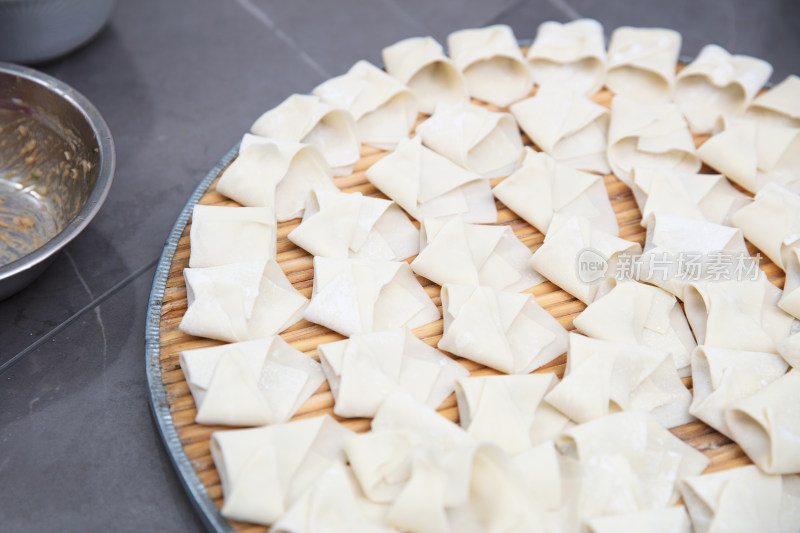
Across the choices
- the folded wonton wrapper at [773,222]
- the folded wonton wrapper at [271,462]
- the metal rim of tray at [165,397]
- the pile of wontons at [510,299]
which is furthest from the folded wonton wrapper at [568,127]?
the folded wonton wrapper at [271,462]

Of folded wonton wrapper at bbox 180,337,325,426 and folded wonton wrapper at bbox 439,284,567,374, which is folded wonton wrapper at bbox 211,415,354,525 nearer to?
folded wonton wrapper at bbox 180,337,325,426

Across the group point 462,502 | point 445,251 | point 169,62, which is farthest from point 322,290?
point 169,62

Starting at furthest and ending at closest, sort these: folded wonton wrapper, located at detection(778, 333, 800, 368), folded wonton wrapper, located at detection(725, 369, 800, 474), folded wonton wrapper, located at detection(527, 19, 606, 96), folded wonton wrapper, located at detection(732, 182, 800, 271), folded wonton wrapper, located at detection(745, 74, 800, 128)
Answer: folded wonton wrapper, located at detection(527, 19, 606, 96), folded wonton wrapper, located at detection(745, 74, 800, 128), folded wonton wrapper, located at detection(732, 182, 800, 271), folded wonton wrapper, located at detection(778, 333, 800, 368), folded wonton wrapper, located at detection(725, 369, 800, 474)

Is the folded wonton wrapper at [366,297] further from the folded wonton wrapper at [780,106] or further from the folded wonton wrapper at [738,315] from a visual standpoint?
the folded wonton wrapper at [780,106]

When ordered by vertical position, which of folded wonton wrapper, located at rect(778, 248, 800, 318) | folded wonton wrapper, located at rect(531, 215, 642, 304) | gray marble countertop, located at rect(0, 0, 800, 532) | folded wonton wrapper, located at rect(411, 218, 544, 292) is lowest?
gray marble countertop, located at rect(0, 0, 800, 532)

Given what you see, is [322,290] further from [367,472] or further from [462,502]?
[462,502]

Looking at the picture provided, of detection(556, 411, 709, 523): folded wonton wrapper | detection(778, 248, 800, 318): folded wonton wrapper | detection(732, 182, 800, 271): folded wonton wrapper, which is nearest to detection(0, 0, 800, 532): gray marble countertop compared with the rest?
detection(556, 411, 709, 523): folded wonton wrapper

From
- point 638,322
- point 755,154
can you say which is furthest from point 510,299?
point 755,154
